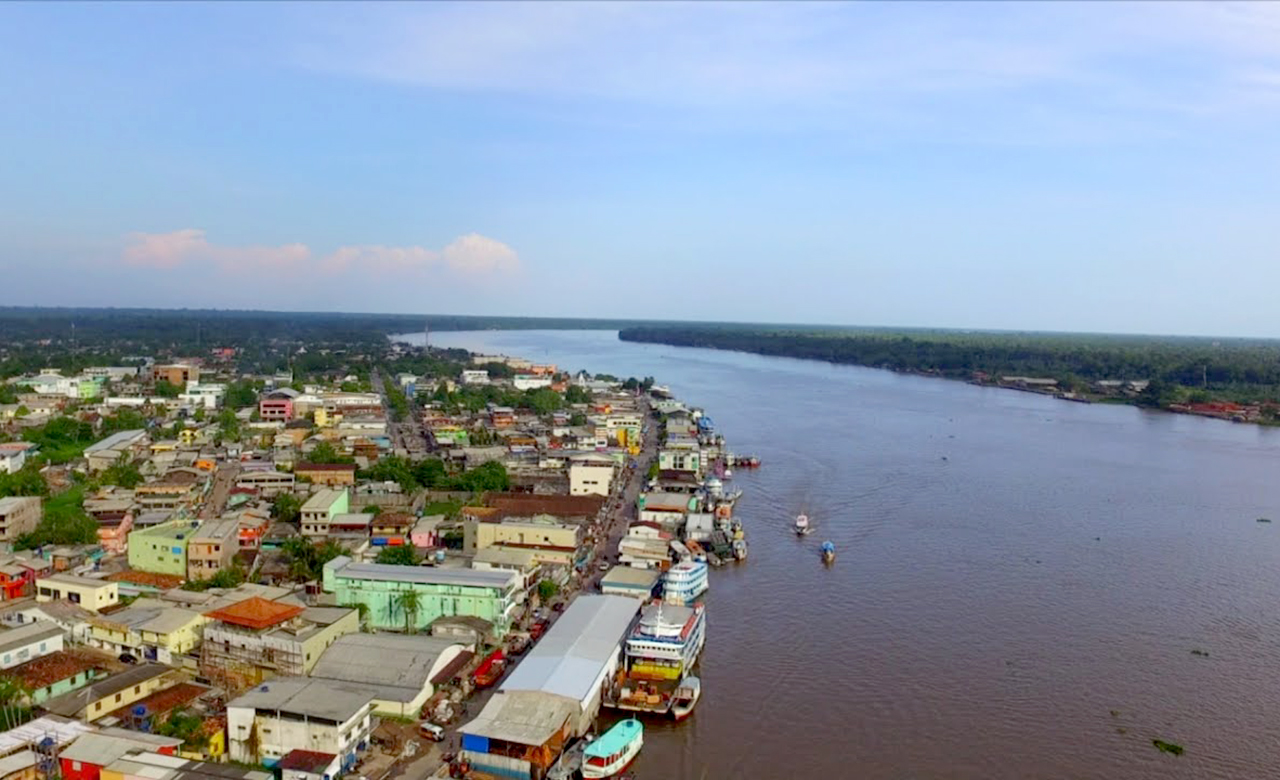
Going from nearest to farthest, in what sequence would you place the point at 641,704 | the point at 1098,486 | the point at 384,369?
1. the point at 641,704
2. the point at 1098,486
3. the point at 384,369

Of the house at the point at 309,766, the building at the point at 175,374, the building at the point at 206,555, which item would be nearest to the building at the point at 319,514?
the building at the point at 206,555

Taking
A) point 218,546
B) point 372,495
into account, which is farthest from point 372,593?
point 372,495

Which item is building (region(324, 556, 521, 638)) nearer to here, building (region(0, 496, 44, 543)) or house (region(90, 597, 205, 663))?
house (region(90, 597, 205, 663))

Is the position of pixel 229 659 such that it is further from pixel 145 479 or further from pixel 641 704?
pixel 145 479

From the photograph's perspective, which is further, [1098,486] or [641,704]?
[1098,486]

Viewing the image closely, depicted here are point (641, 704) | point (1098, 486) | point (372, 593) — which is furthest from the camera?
point (1098, 486)

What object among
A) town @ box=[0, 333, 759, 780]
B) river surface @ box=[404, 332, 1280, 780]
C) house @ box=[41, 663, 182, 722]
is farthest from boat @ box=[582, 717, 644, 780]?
house @ box=[41, 663, 182, 722]
